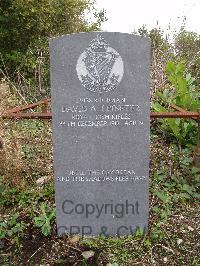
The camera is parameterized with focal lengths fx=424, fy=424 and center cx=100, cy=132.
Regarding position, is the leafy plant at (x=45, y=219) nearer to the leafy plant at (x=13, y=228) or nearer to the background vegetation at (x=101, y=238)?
the background vegetation at (x=101, y=238)

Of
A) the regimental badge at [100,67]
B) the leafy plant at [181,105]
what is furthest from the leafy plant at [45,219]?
the leafy plant at [181,105]

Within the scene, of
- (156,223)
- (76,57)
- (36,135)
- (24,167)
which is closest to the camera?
(76,57)

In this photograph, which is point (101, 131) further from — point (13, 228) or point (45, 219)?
point (13, 228)

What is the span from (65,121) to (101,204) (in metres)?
0.78

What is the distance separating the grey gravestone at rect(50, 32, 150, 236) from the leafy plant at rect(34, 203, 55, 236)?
0.11 meters

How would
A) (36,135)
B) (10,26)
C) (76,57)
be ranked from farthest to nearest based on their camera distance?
1. (10,26)
2. (36,135)
3. (76,57)

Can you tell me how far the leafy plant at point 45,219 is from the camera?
3.54 meters

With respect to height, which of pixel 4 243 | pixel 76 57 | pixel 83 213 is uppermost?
pixel 76 57

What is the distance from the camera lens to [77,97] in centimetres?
326

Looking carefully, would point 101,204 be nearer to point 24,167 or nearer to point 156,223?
point 156,223

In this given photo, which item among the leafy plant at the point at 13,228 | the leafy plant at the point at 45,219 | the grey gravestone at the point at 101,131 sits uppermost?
the grey gravestone at the point at 101,131

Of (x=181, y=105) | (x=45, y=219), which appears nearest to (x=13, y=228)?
(x=45, y=219)

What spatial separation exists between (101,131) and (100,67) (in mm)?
501

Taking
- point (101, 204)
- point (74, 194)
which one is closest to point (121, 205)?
point (101, 204)
